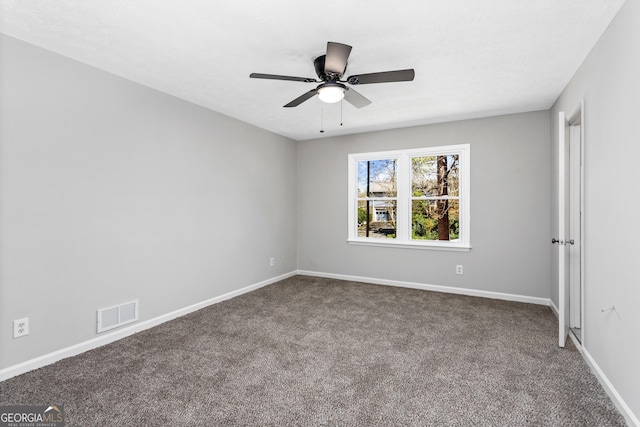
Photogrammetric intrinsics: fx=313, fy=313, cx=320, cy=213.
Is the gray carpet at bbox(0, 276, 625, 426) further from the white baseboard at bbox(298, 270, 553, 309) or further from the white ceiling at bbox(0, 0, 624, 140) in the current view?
the white ceiling at bbox(0, 0, 624, 140)

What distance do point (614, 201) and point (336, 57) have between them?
2.01 m

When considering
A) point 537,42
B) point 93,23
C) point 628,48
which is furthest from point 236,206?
point 628,48

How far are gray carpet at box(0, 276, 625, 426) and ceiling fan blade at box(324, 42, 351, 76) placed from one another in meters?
2.21

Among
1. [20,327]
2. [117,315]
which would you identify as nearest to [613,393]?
[117,315]

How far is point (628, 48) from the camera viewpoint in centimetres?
182

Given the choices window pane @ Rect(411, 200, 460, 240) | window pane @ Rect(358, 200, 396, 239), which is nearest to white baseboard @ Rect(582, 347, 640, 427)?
window pane @ Rect(411, 200, 460, 240)

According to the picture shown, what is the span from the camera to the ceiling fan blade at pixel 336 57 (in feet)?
6.54

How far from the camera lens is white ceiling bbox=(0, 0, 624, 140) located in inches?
76.5

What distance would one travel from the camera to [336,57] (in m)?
2.11

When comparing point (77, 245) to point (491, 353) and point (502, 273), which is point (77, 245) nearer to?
point (491, 353)

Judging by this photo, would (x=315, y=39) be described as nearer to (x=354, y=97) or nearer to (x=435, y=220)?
(x=354, y=97)

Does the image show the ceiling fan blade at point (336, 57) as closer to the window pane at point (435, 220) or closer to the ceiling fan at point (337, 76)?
the ceiling fan at point (337, 76)

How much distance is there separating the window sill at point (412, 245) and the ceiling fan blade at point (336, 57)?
312 centimetres

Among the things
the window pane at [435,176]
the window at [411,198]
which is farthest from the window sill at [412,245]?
the window pane at [435,176]
